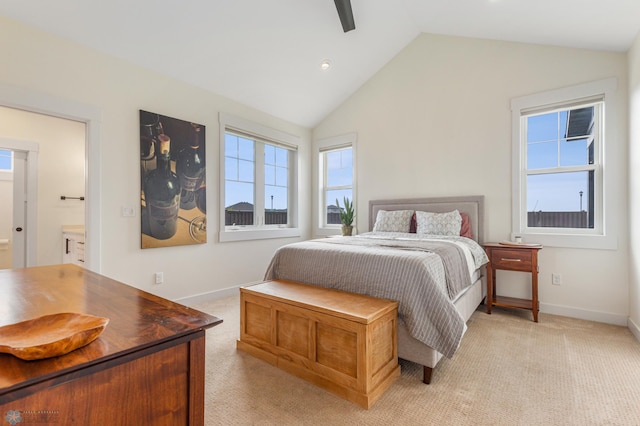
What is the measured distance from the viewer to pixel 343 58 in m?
3.88

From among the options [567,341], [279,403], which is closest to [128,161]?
[279,403]

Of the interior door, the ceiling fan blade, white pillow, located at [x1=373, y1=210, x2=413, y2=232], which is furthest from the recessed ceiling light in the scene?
the interior door

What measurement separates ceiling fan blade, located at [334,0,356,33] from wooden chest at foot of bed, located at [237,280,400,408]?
8.49 feet

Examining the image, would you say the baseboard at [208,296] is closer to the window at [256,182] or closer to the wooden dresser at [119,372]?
the window at [256,182]

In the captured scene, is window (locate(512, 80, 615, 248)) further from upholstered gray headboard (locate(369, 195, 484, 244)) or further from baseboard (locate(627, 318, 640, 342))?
baseboard (locate(627, 318, 640, 342))

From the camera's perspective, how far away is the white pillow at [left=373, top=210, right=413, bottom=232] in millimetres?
3713

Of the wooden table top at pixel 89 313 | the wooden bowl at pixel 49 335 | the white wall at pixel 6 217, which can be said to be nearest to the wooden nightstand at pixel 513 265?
the wooden table top at pixel 89 313

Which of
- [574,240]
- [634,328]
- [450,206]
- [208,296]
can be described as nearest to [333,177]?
[450,206]

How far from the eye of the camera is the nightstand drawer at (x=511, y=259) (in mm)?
2938

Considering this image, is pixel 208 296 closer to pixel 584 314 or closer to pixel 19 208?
pixel 19 208

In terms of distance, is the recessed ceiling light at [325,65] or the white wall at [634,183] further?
the recessed ceiling light at [325,65]

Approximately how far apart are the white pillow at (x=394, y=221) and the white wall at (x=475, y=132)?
407mm

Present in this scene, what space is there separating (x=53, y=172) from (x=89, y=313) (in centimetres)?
435

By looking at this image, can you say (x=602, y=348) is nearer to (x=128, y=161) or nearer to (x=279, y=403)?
(x=279, y=403)
